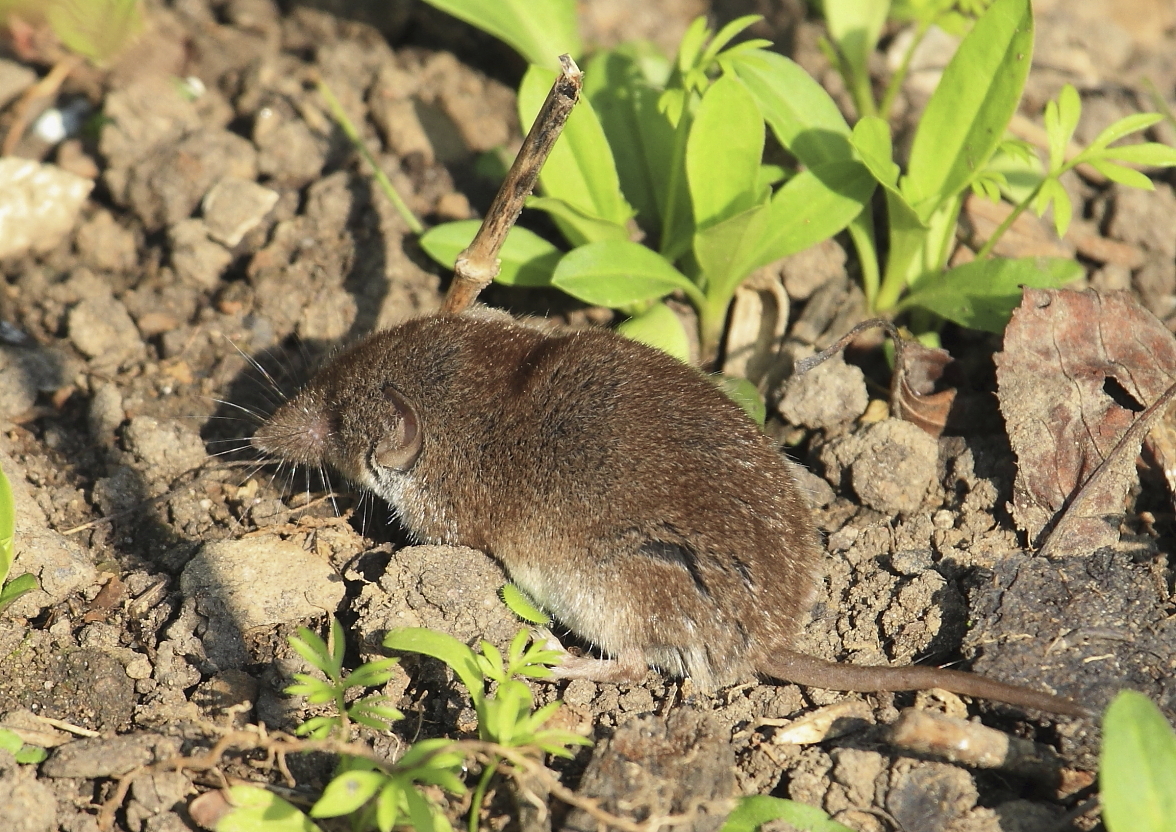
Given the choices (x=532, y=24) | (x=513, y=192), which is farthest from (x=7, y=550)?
(x=532, y=24)

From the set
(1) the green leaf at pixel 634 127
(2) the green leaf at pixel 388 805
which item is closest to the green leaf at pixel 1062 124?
(1) the green leaf at pixel 634 127

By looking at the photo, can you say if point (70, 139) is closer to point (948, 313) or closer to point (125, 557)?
point (125, 557)

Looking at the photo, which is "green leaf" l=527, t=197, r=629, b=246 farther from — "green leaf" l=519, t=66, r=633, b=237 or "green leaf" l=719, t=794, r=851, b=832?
"green leaf" l=719, t=794, r=851, b=832

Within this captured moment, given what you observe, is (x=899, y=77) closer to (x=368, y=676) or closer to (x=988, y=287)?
(x=988, y=287)

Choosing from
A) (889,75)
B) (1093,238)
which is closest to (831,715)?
(1093,238)

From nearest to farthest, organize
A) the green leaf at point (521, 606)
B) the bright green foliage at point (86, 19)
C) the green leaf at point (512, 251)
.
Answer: the green leaf at point (521, 606) → the green leaf at point (512, 251) → the bright green foliage at point (86, 19)

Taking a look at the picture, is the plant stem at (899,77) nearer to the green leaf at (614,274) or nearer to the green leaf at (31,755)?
the green leaf at (614,274)
